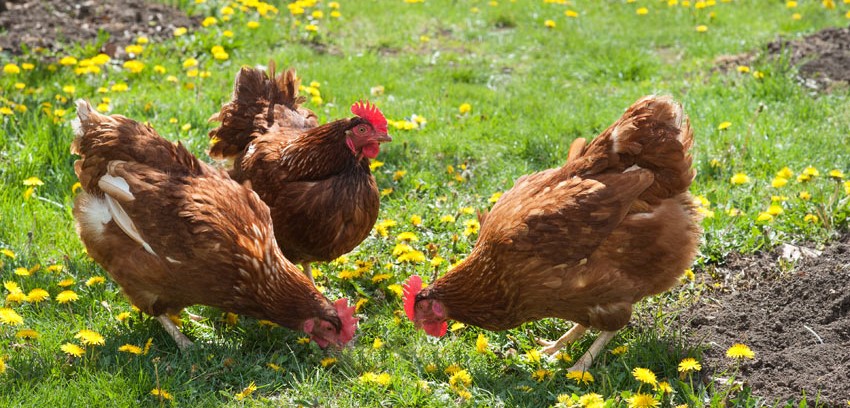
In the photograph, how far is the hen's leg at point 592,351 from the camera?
4.32 metres

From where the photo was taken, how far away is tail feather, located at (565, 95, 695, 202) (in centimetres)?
420

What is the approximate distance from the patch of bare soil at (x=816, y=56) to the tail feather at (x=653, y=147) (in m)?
4.07

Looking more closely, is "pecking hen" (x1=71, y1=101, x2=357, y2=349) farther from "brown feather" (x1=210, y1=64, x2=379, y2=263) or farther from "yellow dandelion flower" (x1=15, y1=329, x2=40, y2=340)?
"yellow dandelion flower" (x1=15, y1=329, x2=40, y2=340)

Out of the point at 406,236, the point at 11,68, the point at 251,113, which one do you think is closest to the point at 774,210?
the point at 406,236

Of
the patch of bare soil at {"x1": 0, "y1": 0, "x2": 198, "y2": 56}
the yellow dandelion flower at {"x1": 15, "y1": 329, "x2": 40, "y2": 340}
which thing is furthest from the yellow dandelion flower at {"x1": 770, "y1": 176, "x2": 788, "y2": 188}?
the patch of bare soil at {"x1": 0, "y1": 0, "x2": 198, "y2": 56}

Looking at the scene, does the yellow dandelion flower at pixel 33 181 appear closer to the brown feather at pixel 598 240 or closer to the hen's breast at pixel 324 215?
the hen's breast at pixel 324 215

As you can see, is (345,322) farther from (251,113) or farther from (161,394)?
(251,113)

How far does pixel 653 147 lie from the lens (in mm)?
4215

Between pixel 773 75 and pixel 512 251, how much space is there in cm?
453

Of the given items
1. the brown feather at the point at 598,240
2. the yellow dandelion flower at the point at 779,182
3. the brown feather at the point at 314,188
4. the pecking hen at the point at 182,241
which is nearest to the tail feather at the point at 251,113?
the brown feather at the point at 314,188

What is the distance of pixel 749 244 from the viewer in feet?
17.1

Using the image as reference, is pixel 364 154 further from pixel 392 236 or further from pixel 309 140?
pixel 392 236

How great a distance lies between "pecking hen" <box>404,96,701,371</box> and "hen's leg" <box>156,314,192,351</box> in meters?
1.16

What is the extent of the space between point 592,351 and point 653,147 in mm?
1079
